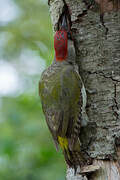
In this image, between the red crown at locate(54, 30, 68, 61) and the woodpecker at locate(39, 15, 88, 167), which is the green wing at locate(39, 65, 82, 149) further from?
the red crown at locate(54, 30, 68, 61)

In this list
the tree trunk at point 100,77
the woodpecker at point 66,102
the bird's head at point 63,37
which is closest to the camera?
the tree trunk at point 100,77

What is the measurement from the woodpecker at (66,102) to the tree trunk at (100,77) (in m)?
0.07

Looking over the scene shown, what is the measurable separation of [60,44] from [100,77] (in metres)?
0.63

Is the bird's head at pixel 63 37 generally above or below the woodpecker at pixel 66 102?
above

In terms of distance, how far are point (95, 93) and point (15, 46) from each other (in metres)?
4.86

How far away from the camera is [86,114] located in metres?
3.46

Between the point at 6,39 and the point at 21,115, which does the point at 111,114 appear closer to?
the point at 21,115

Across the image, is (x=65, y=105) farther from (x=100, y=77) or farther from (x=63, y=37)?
(x=63, y=37)

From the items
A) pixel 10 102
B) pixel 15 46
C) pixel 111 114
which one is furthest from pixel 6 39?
pixel 111 114

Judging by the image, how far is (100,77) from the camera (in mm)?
3469

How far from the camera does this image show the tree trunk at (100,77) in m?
3.29

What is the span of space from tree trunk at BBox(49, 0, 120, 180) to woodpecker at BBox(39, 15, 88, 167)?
0.25 ft

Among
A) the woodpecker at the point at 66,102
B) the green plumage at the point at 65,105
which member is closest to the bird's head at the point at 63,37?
the woodpecker at the point at 66,102

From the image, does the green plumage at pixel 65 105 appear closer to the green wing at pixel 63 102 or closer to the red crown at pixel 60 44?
the green wing at pixel 63 102
